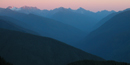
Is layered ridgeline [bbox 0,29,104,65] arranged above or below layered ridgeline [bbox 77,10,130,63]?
below

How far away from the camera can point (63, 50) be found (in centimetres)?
6506

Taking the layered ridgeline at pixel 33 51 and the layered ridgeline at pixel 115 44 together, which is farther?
the layered ridgeline at pixel 115 44

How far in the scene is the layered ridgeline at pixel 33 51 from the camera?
5538cm

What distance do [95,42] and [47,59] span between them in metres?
84.7

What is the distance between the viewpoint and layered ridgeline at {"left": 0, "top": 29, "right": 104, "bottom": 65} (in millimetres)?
55375

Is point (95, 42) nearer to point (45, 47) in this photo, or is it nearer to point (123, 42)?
point (123, 42)

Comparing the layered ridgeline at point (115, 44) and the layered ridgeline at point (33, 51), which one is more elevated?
the layered ridgeline at point (115, 44)

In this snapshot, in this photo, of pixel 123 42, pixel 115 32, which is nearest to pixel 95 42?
pixel 115 32

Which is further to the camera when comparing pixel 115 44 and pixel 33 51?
pixel 115 44

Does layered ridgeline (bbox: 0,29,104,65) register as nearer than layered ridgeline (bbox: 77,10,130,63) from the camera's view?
Yes

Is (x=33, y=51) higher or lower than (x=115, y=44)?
lower

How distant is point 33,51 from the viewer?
59.9 meters

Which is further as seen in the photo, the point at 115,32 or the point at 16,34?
the point at 115,32

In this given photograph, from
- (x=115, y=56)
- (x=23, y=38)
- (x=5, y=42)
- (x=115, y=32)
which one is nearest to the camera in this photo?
(x=5, y=42)
